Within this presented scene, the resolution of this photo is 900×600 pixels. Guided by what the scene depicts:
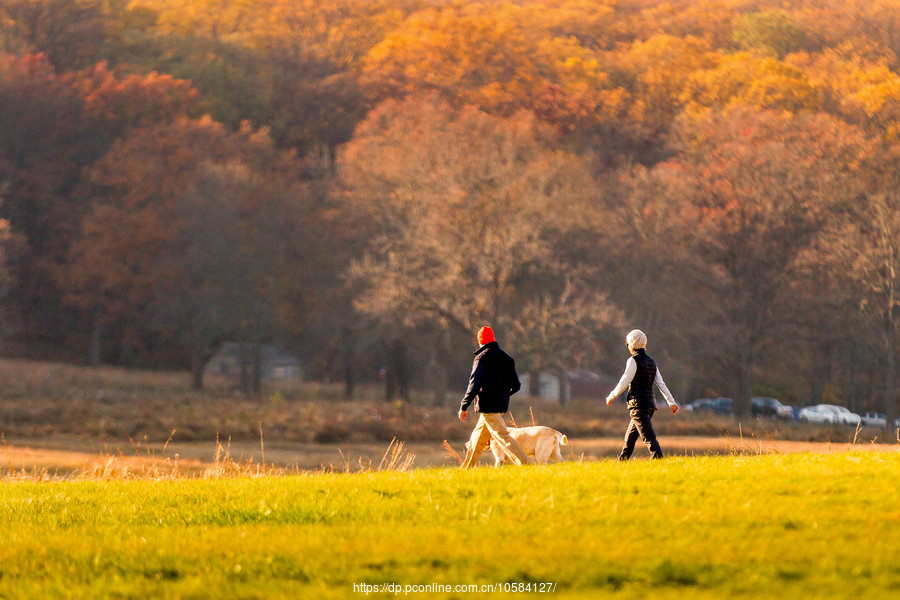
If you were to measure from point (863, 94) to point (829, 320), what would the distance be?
49.7 ft

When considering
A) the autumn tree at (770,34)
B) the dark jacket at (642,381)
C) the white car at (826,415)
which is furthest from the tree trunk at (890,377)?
the dark jacket at (642,381)

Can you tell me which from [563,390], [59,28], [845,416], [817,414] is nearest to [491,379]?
[563,390]

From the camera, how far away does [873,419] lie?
66.6 metres

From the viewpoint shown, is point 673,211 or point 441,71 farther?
point 441,71

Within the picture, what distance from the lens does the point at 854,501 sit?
415 inches

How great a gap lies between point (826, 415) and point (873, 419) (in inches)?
158

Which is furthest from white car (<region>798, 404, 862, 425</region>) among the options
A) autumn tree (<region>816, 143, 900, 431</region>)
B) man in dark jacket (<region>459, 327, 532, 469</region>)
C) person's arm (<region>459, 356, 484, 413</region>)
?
person's arm (<region>459, 356, 484, 413</region>)

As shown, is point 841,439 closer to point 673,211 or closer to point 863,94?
point 673,211

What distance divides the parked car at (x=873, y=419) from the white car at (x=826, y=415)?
81cm

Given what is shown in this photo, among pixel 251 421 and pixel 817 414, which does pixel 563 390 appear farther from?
pixel 251 421

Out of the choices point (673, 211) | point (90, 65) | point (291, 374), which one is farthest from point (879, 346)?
point (90, 65)

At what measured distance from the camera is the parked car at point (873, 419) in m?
62.0

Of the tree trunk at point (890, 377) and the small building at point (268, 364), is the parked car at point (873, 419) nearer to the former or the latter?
the tree trunk at point (890, 377)

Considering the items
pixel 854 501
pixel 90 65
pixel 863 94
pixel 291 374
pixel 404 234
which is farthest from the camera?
pixel 291 374
